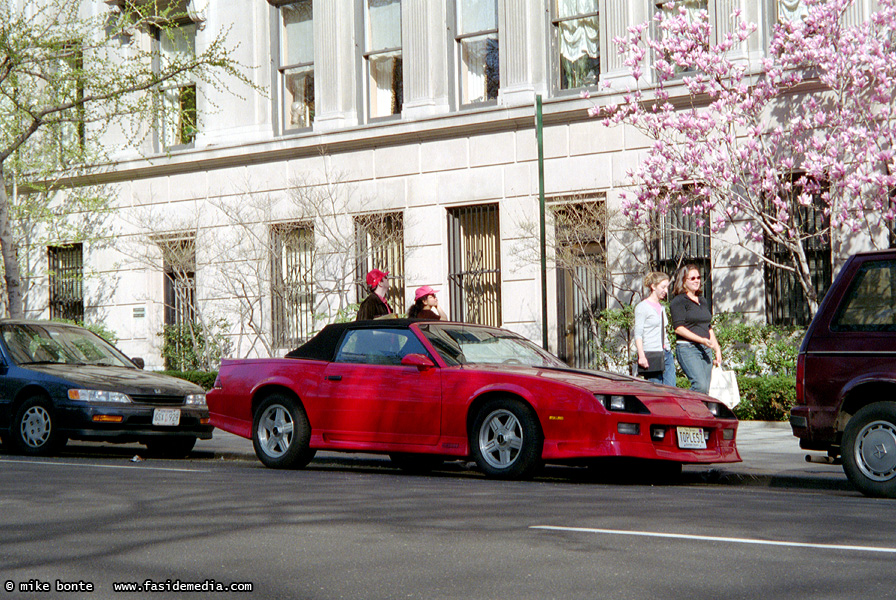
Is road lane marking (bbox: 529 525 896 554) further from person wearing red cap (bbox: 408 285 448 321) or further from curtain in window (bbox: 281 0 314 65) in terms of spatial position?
curtain in window (bbox: 281 0 314 65)

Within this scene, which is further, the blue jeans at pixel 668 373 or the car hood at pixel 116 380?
the blue jeans at pixel 668 373

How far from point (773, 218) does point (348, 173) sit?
8.96 m

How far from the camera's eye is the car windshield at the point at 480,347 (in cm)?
1084

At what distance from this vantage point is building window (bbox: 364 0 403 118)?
23219 millimetres

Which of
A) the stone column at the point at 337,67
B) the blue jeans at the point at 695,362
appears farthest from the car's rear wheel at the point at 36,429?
the stone column at the point at 337,67

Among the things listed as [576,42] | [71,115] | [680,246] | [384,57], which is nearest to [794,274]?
[680,246]

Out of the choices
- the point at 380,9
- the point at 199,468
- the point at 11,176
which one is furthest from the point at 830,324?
the point at 11,176

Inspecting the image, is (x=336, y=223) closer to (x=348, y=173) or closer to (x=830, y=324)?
(x=348, y=173)

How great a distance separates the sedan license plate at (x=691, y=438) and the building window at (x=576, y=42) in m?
11.8

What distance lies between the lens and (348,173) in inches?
906

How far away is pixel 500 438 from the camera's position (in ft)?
33.0

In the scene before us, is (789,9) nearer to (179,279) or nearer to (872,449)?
(872,449)

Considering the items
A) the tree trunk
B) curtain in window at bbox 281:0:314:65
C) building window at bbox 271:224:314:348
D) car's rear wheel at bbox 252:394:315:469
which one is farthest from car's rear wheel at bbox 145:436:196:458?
curtain in window at bbox 281:0:314:65

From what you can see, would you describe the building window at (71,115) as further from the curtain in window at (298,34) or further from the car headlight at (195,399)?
the car headlight at (195,399)
